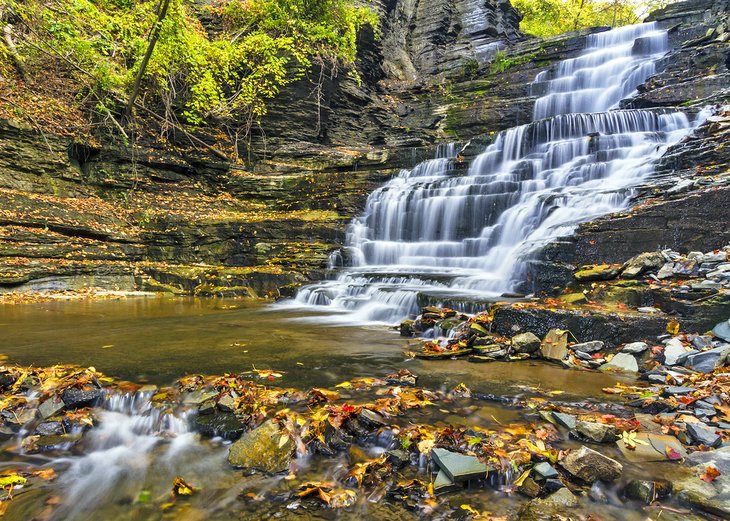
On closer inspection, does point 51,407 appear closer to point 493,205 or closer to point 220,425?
point 220,425

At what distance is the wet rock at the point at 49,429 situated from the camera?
2.94 metres

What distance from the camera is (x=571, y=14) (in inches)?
1344

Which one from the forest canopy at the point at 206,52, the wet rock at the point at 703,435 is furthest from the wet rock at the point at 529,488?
the forest canopy at the point at 206,52

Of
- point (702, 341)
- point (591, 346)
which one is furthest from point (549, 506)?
point (702, 341)

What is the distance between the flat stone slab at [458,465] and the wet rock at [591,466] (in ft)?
1.67

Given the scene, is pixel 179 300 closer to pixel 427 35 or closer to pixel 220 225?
pixel 220 225

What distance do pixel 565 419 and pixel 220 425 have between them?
8.82 feet

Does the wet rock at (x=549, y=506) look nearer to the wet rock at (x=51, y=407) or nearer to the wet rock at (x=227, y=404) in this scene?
the wet rock at (x=227, y=404)

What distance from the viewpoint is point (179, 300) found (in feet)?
31.1

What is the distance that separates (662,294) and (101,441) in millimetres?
6270

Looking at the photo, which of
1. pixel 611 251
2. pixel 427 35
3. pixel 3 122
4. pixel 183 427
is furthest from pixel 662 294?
pixel 427 35

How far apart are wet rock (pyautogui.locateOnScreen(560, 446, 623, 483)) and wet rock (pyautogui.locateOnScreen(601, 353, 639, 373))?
2226 millimetres

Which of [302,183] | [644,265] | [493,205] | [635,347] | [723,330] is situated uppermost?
[302,183]

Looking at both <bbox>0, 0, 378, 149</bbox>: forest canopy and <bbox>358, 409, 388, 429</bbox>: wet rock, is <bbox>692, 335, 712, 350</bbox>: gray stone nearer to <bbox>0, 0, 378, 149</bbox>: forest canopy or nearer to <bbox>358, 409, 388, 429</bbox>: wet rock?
<bbox>358, 409, 388, 429</bbox>: wet rock
